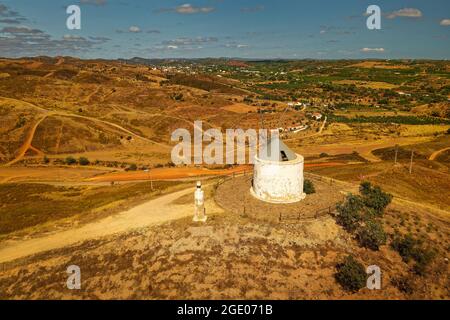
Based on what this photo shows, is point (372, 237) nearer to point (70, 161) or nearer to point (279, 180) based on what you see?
point (279, 180)

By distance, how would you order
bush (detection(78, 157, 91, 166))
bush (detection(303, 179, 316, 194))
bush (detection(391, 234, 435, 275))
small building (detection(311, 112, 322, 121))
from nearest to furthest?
1. bush (detection(391, 234, 435, 275))
2. bush (detection(303, 179, 316, 194))
3. bush (detection(78, 157, 91, 166))
4. small building (detection(311, 112, 322, 121))

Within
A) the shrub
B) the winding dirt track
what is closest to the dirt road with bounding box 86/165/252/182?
the shrub

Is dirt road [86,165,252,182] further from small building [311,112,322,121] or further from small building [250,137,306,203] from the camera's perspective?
small building [311,112,322,121]

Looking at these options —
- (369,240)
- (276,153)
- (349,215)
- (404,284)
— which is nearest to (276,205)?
(276,153)

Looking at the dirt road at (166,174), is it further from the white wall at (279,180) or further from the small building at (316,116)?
the small building at (316,116)
